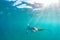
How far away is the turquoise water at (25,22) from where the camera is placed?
6.60 feet

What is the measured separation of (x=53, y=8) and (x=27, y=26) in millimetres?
433

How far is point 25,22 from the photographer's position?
2.03m

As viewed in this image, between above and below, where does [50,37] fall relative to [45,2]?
below

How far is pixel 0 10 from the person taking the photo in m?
2.04

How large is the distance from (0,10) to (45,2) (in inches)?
24.8

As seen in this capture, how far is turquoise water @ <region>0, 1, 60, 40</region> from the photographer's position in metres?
2.01

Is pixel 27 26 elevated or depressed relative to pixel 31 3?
depressed

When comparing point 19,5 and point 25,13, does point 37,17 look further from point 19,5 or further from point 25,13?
point 19,5

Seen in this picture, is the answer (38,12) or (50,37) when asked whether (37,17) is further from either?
(50,37)

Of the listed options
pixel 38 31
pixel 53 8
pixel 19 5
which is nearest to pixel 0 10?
pixel 19 5

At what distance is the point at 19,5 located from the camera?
2.04 meters

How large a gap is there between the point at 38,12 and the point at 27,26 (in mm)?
245

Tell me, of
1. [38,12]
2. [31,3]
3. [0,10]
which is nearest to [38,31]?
[38,12]

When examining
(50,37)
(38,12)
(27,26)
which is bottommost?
(50,37)
